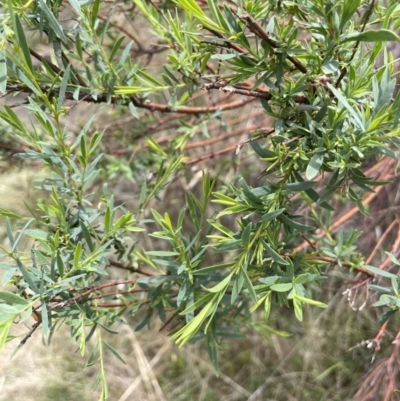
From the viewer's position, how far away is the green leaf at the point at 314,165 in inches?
13.6

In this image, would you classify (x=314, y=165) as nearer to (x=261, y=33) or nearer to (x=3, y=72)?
(x=261, y=33)

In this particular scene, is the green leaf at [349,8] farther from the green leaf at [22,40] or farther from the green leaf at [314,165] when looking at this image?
the green leaf at [22,40]

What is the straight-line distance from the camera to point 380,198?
1.09m

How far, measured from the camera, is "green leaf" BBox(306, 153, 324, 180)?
35 cm

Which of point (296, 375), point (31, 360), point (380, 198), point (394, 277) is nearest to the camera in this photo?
point (394, 277)

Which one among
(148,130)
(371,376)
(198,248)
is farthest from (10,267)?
(371,376)

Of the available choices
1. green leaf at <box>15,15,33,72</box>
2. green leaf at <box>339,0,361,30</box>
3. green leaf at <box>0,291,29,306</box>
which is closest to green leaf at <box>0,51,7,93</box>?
green leaf at <box>15,15,33,72</box>

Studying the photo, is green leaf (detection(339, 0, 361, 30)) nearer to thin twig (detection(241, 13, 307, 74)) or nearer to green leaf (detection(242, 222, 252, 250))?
thin twig (detection(241, 13, 307, 74))

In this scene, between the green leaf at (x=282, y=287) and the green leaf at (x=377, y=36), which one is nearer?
the green leaf at (x=377, y=36)

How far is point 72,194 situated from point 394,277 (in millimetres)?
406

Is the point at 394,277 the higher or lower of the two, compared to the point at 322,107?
lower

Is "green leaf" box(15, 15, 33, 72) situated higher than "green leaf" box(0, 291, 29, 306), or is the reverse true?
"green leaf" box(15, 15, 33, 72)

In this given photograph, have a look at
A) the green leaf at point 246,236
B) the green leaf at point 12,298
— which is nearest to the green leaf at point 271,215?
the green leaf at point 246,236

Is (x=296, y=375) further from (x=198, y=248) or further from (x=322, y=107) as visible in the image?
(x=322, y=107)
